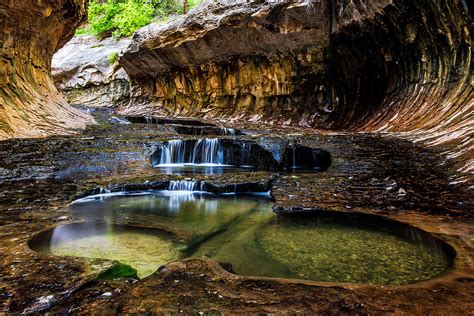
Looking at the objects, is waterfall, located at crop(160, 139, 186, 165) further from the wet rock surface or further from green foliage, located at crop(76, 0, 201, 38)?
green foliage, located at crop(76, 0, 201, 38)

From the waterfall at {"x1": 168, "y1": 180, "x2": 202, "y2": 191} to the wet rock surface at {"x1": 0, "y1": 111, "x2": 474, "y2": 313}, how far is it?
0.38 feet

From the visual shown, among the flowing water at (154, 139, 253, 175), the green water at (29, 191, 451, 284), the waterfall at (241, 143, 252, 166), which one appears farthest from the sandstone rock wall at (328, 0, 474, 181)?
the flowing water at (154, 139, 253, 175)

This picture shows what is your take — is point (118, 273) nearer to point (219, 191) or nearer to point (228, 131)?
point (219, 191)

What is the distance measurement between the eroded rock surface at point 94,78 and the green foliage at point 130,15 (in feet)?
3.43

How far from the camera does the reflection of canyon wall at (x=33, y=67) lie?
7637mm

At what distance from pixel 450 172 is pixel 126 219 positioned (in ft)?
13.4

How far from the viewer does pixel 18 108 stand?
799 cm

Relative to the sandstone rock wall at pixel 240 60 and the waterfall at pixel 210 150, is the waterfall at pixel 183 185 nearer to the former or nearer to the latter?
the waterfall at pixel 210 150

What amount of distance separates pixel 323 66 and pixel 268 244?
31.9 ft

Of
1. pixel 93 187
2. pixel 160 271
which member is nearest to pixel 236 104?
pixel 93 187

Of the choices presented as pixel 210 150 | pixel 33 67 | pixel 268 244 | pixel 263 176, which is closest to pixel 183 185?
pixel 263 176

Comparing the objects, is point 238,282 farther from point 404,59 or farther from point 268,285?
point 404,59

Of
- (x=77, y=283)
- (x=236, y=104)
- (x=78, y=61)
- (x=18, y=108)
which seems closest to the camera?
(x=77, y=283)

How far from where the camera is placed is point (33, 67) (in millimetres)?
9438
